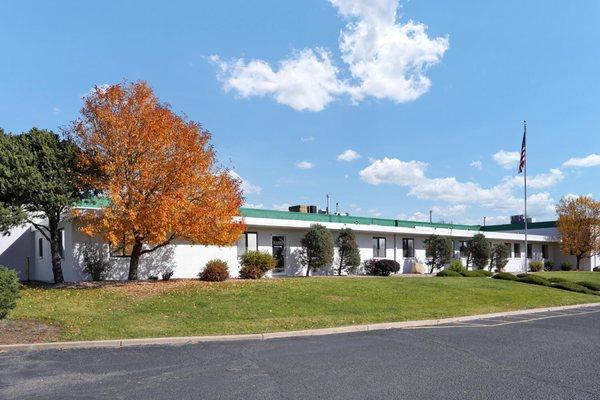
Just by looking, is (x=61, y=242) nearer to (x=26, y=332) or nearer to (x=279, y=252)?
(x=279, y=252)

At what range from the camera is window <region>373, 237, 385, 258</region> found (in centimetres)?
3384

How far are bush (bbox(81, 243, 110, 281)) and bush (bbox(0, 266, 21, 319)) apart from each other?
9.63 metres

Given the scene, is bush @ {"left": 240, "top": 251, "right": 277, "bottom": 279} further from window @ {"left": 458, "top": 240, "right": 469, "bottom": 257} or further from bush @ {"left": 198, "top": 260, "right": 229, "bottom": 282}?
window @ {"left": 458, "top": 240, "right": 469, "bottom": 257}

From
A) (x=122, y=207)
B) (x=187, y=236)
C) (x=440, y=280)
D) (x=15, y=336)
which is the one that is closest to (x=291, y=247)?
(x=440, y=280)

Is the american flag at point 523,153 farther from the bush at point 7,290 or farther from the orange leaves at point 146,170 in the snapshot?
the bush at point 7,290

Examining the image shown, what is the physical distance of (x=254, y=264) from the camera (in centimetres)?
2417

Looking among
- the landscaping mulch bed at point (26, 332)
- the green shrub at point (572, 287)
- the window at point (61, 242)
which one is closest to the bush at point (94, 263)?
the window at point (61, 242)

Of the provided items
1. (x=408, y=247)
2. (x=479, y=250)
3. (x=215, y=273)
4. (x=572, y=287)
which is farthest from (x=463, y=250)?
(x=215, y=273)

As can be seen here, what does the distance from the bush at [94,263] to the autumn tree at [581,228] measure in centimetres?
4109

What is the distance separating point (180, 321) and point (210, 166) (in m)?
8.69

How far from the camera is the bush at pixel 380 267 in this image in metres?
30.7

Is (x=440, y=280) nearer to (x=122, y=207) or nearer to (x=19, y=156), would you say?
(x=122, y=207)

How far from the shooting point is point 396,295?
62.6ft

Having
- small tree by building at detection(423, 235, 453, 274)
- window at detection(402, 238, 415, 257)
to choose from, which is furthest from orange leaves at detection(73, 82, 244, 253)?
small tree by building at detection(423, 235, 453, 274)
